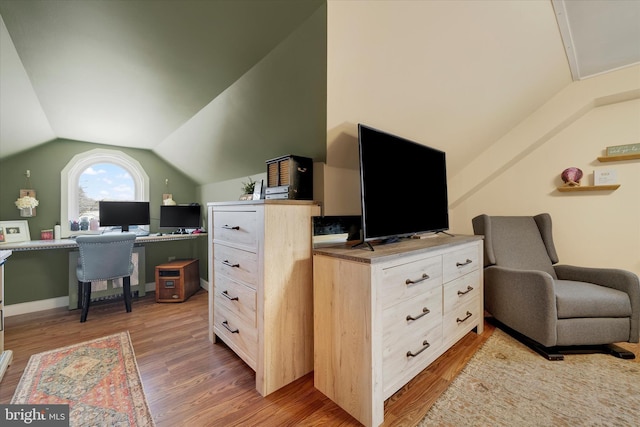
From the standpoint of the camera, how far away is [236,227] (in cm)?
172

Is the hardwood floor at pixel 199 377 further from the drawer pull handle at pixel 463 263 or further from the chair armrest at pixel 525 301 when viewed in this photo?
the drawer pull handle at pixel 463 263

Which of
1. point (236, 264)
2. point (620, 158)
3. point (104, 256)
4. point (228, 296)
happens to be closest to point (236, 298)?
point (228, 296)

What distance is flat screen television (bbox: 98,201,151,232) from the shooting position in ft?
10.4

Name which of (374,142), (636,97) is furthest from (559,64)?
(374,142)

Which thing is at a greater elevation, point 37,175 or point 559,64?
point 559,64

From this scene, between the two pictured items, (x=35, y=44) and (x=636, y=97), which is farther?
(x=636, y=97)

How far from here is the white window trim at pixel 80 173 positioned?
3068mm

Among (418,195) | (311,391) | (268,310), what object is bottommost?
(311,391)

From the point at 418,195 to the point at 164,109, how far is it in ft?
7.98

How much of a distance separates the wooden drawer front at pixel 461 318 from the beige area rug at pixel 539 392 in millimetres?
200

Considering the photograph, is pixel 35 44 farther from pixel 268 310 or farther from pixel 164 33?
pixel 268 310

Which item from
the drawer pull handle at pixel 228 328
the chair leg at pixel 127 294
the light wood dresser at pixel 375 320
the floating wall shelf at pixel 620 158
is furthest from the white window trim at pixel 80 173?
the floating wall shelf at pixel 620 158

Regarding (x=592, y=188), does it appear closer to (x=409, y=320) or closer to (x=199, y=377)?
(x=409, y=320)

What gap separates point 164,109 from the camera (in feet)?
7.54
